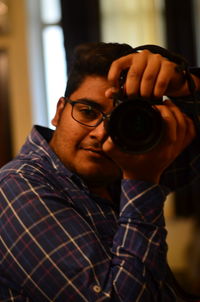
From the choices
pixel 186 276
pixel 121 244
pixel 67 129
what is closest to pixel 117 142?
pixel 121 244

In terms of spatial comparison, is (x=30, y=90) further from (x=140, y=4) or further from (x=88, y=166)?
(x=88, y=166)

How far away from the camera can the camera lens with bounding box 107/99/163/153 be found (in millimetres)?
724

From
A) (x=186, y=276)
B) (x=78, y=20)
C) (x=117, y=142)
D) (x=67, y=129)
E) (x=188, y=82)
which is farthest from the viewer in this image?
(x=78, y=20)

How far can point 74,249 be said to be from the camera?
2.42 feet

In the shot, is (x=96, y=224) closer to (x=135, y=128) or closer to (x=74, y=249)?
(x=74, y=249)

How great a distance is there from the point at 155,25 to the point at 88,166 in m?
1.92

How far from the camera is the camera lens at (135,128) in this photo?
0.72 m

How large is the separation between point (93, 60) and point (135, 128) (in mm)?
331

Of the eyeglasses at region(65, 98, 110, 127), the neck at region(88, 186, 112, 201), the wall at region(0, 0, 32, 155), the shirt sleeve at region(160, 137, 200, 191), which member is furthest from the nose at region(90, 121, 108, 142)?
the wall at region(0, 0, 32, 155)

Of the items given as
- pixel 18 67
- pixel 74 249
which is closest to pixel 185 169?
pixel 74 249

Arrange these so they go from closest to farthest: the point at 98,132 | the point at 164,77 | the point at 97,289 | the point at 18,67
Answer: the point at 97,289 < the point at 164,77 < the point at 98,132 < the point at 18,67

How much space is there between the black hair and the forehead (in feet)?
0.05

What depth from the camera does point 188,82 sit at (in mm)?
881

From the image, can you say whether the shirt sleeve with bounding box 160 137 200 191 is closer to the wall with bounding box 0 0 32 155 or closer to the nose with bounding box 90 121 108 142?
the nose with bounding box 90 121 108 142
